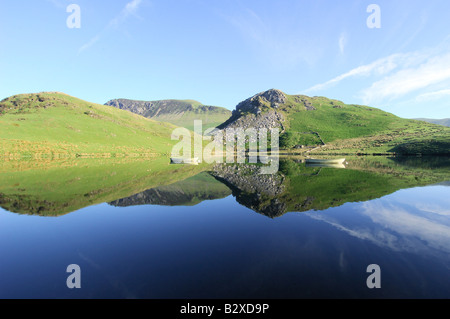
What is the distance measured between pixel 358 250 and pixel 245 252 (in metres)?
6.74

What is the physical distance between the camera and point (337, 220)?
18.0 metres

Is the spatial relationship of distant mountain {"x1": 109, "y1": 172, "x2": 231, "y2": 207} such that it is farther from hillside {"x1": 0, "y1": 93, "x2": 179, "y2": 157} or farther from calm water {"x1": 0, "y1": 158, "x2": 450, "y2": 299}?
hillside {"x1": 0, "y1": 93, "x2": 179, "y2": 157}

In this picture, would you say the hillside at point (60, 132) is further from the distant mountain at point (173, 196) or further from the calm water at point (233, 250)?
the calm water at point (233, 250)

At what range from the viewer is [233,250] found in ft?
40.8

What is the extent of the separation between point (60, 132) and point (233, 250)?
144 m

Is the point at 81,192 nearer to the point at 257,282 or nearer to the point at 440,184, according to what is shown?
the point at 257,282

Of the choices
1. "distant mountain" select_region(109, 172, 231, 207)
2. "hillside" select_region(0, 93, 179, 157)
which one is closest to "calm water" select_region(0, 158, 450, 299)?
"distant mountain" select_region(109, 172, 231, 207)

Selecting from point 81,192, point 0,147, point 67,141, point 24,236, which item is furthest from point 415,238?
point 67,141

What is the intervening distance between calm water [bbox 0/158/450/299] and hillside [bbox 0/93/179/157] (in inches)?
3649

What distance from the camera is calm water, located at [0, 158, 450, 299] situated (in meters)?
8.93

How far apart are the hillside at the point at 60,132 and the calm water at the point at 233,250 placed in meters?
92.7

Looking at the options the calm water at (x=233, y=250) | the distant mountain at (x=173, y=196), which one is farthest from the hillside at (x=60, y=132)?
the calm water at (x=233, y=250)

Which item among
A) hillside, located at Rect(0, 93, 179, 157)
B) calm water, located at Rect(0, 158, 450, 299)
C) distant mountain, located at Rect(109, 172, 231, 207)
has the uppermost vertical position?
hillside, located at Rect(0, 93, 179, 157)

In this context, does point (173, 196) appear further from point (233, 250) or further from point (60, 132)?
point (60, 132)
